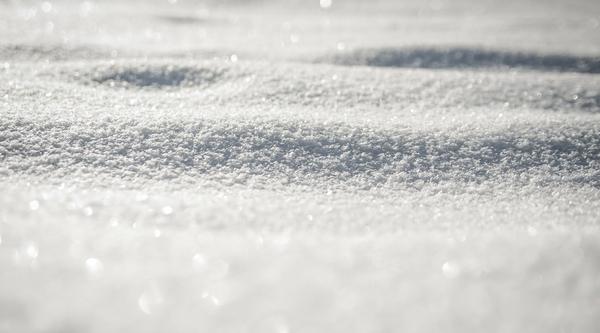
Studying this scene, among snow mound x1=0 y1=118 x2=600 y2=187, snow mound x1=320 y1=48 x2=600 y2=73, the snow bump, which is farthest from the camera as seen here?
snow mound x1=320 y1=48 x2=600 y2=73

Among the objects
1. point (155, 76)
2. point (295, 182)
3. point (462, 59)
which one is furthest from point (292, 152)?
point (462, 59)

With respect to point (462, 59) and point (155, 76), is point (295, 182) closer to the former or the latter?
point (155, 76)

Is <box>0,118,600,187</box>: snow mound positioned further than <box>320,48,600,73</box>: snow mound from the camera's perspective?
No

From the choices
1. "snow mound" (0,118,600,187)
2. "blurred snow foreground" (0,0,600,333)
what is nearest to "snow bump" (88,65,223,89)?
"blurred snow foreground" (0,0,600,333)

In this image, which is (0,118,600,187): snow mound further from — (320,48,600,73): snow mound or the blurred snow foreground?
(320,48,600,73): snow mound

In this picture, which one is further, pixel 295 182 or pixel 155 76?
pixel 155 76

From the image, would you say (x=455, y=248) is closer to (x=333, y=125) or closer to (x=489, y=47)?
(x=333, y=125)

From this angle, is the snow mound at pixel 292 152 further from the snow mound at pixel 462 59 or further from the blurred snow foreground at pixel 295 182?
the snow mound at pixel 462 59

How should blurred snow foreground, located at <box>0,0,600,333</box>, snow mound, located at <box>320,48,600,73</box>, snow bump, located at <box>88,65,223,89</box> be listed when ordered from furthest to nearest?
1. snow mound, located at <box>320,48,600,73</box>
2. snow bump, located at <box>88,65,223,89</box>
3. blurred snow foreground, located at <box>0,0,600,333</box>

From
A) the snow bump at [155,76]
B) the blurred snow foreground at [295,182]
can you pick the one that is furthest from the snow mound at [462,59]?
the snow bump at [155,76]
